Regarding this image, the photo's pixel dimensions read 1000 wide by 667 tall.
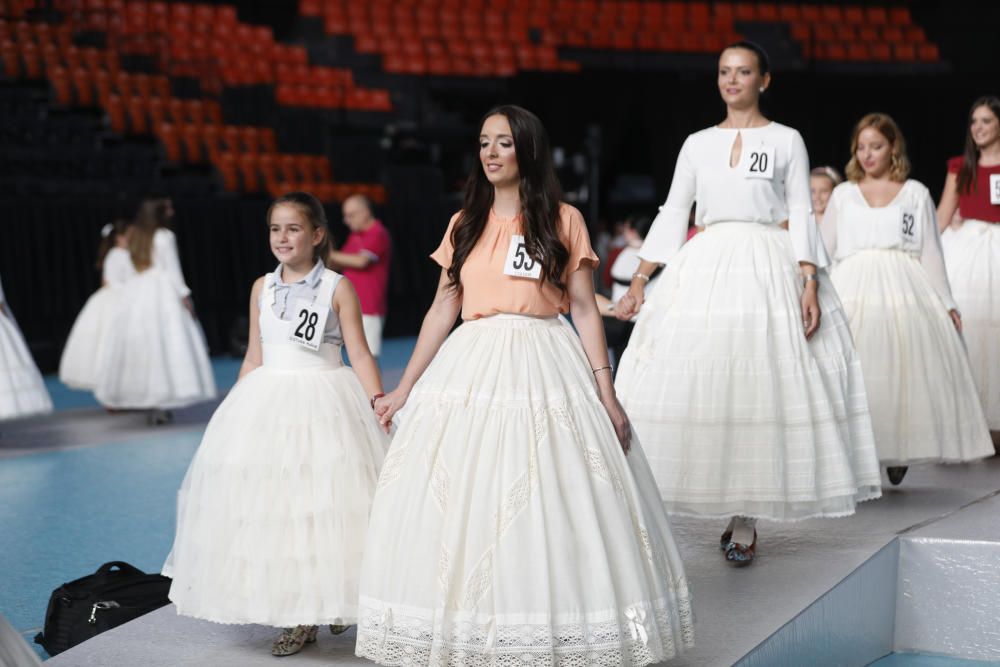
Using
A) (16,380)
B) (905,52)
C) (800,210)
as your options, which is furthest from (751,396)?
(905,52)

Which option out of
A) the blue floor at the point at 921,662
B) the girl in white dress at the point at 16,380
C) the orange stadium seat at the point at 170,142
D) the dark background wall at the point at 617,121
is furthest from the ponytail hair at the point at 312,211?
the orange stadium seat at the point at 170,142

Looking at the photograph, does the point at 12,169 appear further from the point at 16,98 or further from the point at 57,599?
the point at 57,599

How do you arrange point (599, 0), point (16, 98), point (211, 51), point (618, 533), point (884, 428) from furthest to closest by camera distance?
1. point (599, 0)
2. point (211, 51)
3. point (16, 98)
4. point (884, 428)
5. point (618, 533)

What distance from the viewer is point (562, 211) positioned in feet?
9.64

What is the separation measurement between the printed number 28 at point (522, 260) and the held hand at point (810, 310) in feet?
3.95

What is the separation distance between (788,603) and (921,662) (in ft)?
3.24

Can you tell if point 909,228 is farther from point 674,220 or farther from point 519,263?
point 519,263

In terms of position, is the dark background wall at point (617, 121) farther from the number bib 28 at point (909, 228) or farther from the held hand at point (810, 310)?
the held hand at point (810, 310)

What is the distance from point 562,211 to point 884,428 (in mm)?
2268

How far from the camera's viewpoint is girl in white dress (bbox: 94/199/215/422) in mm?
7855

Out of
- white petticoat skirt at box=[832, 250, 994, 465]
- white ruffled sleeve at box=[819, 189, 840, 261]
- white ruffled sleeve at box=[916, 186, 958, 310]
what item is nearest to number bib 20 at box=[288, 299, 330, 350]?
white petticoat skirt at box=[832, 250, 994, 465]

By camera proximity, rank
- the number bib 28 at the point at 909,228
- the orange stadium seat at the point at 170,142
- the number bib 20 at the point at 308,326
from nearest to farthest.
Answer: the number bib 20 at the point at 308,326 < the number bib 28 at the point at 909,228 < the orange stadium seat at the point at 170,142

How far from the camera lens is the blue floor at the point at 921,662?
412 centimetres

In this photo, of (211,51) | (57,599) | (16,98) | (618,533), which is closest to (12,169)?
(16,98)
